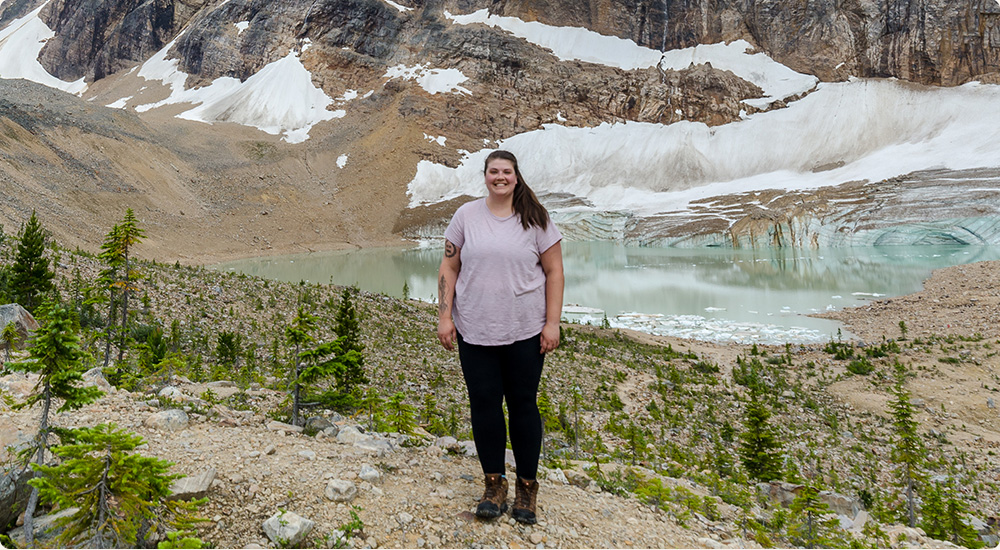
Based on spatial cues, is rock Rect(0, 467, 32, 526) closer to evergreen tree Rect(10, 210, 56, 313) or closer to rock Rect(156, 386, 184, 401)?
rock Rect(156, 386, 184, 401)

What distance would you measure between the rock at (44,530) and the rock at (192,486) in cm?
41

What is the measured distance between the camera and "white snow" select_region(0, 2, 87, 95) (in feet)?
303

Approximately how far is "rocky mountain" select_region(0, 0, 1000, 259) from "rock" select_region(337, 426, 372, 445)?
4190 centimetres

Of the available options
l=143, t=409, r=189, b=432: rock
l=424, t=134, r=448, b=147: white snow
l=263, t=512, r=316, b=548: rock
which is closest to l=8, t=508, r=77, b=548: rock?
l=263, t=512, r=316, b=548: rock

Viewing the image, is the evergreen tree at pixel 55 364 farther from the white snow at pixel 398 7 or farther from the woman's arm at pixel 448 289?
the white snow at pixel 398 7

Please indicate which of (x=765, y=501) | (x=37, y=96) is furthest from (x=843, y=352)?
(x=37, y=96)

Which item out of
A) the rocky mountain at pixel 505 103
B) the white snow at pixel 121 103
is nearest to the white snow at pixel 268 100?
the rocky mountain at pixel 505 103

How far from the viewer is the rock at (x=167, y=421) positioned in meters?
3.54

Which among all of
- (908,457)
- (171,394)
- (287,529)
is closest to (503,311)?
(287,529)

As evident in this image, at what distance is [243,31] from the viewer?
78.9 metres

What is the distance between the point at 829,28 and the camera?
265ft

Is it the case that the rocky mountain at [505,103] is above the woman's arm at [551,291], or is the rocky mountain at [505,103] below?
above

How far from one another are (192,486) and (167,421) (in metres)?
1.22

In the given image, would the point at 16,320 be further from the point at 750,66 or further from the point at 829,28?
the point at 829,28
